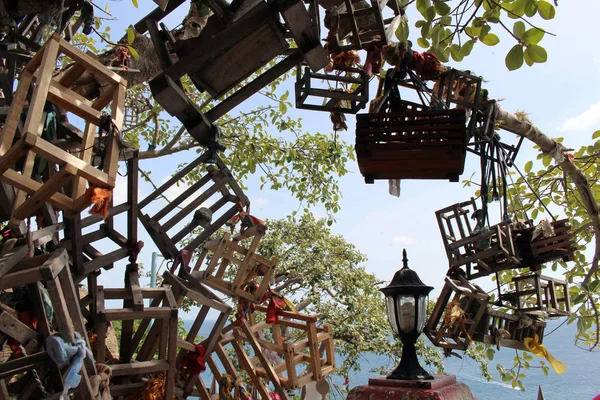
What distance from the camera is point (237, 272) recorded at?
4.17 meters

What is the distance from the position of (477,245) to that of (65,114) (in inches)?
124

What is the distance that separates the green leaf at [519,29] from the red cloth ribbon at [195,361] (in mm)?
2922

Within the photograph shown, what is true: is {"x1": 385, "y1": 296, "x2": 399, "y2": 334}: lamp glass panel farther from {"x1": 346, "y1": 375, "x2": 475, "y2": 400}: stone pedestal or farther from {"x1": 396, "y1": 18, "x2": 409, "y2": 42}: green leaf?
{"x1": 396, "y1": 18, "x2": 409, "y2": 42}: green leaf

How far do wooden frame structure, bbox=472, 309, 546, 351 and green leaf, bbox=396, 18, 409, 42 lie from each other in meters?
2.27

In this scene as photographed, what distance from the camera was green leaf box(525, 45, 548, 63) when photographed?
2529 millimetres

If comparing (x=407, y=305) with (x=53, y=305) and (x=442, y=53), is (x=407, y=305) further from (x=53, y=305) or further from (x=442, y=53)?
(x=53, y=305)

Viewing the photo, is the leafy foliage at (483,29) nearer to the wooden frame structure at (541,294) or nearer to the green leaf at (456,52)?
the green leaf at (456,52)

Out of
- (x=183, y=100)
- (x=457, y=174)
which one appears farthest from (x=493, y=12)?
(x=183, y=100)

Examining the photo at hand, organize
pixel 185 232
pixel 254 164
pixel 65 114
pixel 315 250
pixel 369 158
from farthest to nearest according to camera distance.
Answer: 1. pixel 315 250
2. pixel 254 164
3. pixel 185 232
4. pixel 65 114
5. pixel 369 158

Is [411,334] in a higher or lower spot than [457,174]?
lower

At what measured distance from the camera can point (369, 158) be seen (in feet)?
9.39

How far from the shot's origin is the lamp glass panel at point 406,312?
2.77m

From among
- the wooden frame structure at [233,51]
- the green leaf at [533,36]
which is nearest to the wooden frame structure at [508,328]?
the green leaf at [533,36]

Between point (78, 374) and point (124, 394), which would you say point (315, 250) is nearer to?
point (124, 394)
